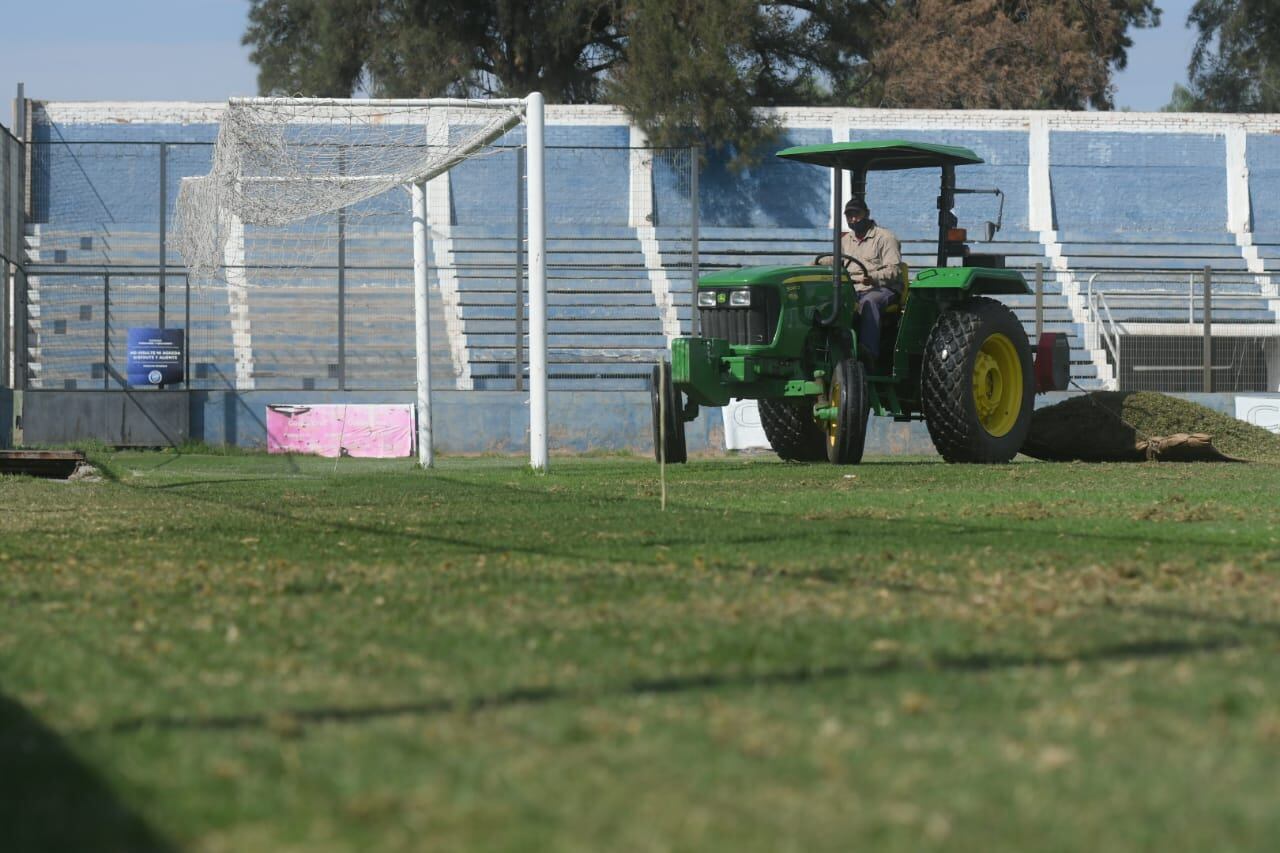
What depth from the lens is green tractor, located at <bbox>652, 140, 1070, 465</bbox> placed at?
1287cm

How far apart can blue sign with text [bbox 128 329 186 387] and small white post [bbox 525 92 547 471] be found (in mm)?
9578

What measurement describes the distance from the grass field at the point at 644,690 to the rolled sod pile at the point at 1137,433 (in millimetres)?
7436

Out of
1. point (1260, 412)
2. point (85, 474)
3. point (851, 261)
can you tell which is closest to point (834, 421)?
point (851, 261)

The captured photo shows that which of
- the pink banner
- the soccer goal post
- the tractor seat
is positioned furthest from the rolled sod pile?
the pink banner

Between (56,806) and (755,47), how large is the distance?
109 ft

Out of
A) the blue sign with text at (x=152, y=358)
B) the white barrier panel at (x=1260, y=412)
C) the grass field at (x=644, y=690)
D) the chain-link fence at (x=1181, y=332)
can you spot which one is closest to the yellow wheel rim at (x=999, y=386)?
the grass field at (x=644, y=690)

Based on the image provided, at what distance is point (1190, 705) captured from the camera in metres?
3.27

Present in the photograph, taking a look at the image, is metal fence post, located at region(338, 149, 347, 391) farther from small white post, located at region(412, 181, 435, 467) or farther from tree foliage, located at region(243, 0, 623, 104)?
tree foliage, located at region(243, 0, 623, 104)

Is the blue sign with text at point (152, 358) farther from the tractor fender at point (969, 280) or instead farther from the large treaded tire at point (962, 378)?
the large treaded tire at point (962, 378)

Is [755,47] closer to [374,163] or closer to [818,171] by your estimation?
[818,171]

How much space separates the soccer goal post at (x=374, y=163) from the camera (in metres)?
14.2

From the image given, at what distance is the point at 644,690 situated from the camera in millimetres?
3500

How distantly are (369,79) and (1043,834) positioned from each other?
35751 mm

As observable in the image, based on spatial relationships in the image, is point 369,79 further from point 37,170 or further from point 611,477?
point 611,477
